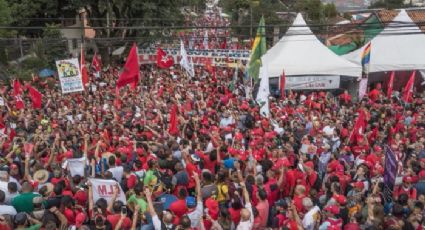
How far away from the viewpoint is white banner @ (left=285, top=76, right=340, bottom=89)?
18000 mm

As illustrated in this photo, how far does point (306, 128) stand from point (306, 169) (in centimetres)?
404

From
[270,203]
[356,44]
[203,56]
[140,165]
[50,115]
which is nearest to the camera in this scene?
[270,203]

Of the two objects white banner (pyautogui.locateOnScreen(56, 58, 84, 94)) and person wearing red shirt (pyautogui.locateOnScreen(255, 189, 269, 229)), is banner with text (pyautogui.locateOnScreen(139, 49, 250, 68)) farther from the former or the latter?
person wearing red shirt (pyautogui.locateOnScreen(255, 189, 269, 229))

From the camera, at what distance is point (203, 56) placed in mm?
23141

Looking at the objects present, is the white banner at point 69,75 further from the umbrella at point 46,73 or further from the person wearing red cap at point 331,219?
the person wearing red cap at point 331,219

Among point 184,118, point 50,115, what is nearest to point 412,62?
point 184,118

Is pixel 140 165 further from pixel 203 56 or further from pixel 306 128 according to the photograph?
pixel 203 56

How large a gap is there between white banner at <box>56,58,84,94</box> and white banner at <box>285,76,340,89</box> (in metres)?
7.39

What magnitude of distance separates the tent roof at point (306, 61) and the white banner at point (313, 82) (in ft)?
0.75

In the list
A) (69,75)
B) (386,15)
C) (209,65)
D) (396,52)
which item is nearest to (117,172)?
(69,75)

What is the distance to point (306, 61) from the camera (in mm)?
18250

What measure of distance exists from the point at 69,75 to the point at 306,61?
843cm

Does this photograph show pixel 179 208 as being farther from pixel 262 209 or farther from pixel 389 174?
pixel 389 174

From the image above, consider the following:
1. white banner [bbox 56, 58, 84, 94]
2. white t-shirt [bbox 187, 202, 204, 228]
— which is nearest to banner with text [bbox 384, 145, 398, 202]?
white t-shirt [bbox 187, 202, 204, 228]
